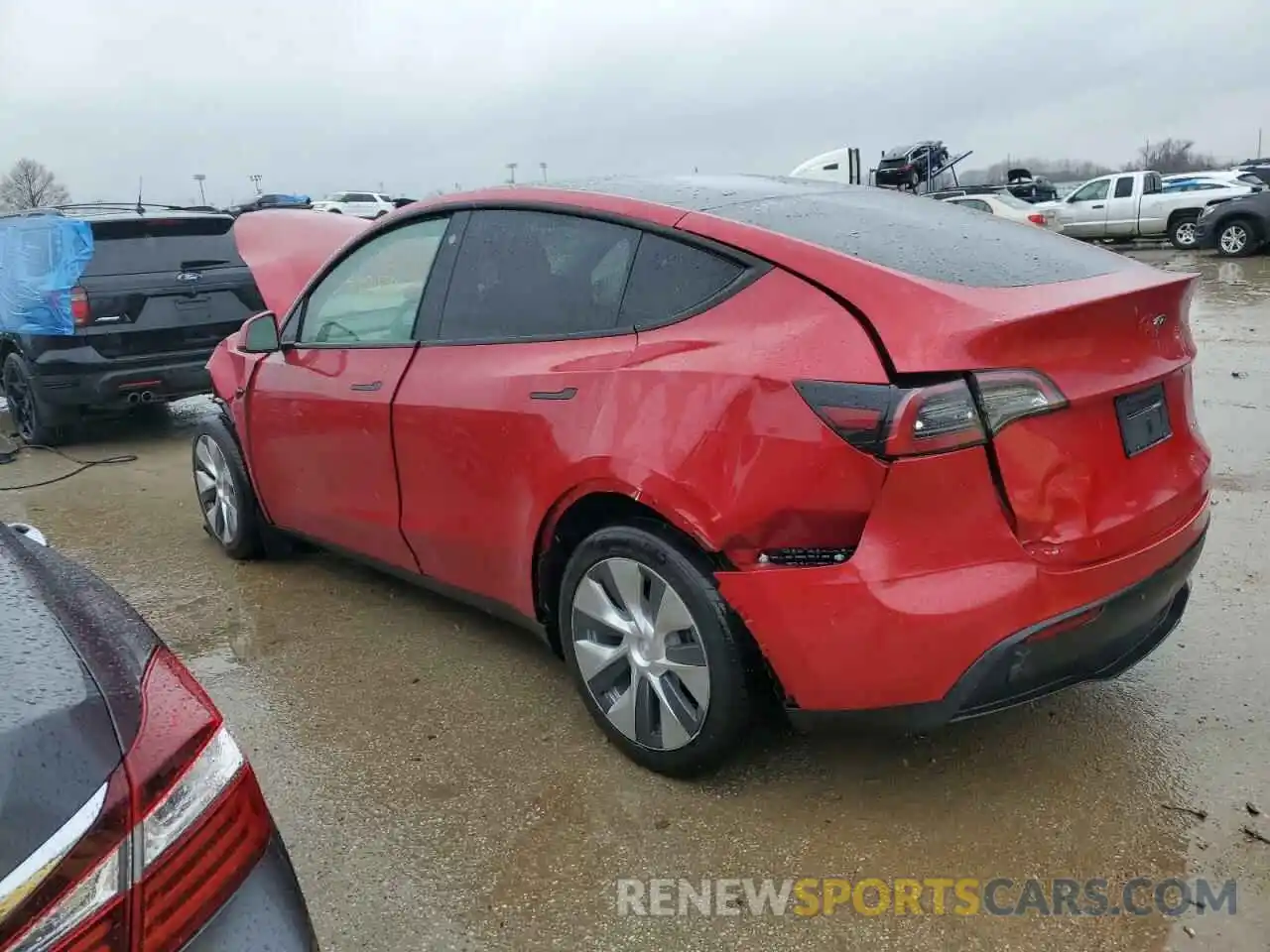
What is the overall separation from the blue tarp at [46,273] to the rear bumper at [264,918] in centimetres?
631

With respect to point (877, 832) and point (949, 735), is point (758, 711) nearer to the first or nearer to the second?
point (877, 832)

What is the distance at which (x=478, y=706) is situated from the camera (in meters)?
3.21

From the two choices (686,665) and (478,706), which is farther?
(478,706)

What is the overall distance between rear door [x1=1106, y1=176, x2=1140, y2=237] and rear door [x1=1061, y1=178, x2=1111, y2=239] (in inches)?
5.7

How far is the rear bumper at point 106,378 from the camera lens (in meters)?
6.76

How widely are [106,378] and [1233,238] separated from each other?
18537 millimetres

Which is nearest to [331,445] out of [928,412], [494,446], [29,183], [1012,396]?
[494,446]

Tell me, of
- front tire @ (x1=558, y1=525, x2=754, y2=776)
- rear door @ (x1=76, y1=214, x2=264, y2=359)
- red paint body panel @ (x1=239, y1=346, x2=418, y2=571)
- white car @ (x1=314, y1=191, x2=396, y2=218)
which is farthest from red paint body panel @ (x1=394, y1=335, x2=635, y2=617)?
white car @ (x1=314, y1=191, x2=396, y2=218)

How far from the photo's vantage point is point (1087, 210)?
22.6m

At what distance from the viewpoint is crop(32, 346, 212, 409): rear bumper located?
6.76m

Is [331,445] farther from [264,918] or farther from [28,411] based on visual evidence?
[28,411]

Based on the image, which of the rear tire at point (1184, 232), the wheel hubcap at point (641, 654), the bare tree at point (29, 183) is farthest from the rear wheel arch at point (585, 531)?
the bare tree at point (29, 183)

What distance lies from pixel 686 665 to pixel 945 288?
3.56 feet

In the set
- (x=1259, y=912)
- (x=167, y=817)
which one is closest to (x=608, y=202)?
(x=167, y=817)
